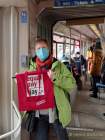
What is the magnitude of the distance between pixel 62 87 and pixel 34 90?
33cm

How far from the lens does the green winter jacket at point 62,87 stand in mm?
3395

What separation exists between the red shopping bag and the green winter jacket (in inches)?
3.2

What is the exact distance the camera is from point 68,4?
5.88 meters

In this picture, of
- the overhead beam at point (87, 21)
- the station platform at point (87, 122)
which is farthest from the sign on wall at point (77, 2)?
the station platform at point (87, 122)

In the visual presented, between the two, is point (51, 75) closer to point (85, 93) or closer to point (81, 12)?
point (81, 12)

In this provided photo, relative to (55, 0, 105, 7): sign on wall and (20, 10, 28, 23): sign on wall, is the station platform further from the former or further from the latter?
(55, 0, 105, 7): sign on wall

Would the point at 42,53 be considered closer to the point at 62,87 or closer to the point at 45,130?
the point at 62,87

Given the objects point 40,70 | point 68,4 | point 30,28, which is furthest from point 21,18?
point 68,4

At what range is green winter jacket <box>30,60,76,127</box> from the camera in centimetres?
339

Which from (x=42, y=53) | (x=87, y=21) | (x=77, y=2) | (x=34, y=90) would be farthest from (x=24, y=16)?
(x=87, y=21)

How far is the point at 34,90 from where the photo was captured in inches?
140

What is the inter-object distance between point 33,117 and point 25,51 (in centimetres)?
103

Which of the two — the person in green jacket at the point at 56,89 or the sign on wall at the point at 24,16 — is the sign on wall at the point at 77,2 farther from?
the person in green jacket at the point at 56,89

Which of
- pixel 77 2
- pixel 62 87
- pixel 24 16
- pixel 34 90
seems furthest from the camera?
pixel 77 2
